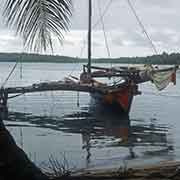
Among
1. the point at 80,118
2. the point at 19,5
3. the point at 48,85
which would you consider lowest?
the point at 80,118

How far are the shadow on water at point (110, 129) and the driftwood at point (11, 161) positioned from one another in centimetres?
952

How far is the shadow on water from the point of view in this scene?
1678cm

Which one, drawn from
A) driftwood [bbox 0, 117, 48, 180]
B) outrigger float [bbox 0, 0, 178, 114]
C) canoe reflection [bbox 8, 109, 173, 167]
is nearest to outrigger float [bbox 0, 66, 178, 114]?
outrigger float [bbox 0, 0, 178, 114]

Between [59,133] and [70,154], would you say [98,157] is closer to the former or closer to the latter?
[70,154]

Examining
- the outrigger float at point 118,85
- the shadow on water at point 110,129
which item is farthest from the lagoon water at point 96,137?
the outrigger float at point 118,85

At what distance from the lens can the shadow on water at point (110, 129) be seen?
1678 centimetres

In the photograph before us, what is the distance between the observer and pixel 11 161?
4.25m

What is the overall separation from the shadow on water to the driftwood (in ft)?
31.2

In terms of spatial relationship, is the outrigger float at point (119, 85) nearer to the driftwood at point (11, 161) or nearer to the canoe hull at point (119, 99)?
the canoe hull at point (119, 99)

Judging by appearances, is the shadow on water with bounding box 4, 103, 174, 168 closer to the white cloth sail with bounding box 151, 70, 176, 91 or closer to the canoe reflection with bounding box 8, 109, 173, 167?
the canoe reflection with bounding box 8, 109, 173, 167

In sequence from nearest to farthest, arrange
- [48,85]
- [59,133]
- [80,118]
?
[59,133] → [48,85] → [80,118]

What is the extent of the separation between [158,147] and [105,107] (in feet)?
43.5

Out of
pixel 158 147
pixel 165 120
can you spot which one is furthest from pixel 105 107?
pixel 158 147

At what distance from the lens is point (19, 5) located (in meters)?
4.22
